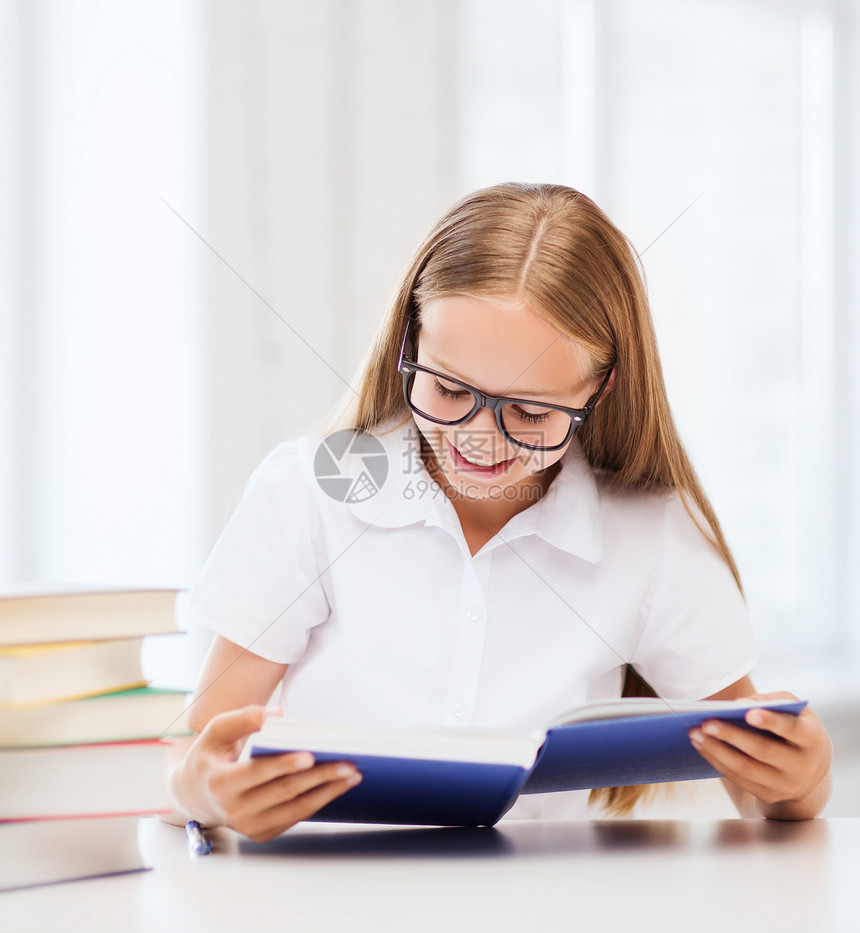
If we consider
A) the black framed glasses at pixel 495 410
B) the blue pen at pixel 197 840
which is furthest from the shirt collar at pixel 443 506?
the blue pen at pixel 197 840

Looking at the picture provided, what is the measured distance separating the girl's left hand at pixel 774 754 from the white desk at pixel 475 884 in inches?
1.5

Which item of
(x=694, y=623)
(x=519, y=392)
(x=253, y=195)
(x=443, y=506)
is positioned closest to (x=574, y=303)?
(x=519, y=392)

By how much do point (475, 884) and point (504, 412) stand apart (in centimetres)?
42

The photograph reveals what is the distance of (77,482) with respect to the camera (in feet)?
4.88

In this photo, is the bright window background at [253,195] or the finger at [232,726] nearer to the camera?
the finger at [232,726]

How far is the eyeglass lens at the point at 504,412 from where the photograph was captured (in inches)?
34.0

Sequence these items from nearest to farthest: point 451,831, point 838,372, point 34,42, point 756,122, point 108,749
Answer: point 108,749
point 451,831
point 34,42
point 756,122
point 838,372

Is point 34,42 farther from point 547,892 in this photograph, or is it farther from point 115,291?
point 547,892

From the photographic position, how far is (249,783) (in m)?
0.62

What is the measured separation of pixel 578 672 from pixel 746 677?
0.62ft

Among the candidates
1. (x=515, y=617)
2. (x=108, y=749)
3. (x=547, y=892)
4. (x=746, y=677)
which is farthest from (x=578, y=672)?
(x=108, y=749)

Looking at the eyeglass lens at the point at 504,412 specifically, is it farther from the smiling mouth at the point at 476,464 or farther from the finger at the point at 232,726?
the finger at the point at 232,726
